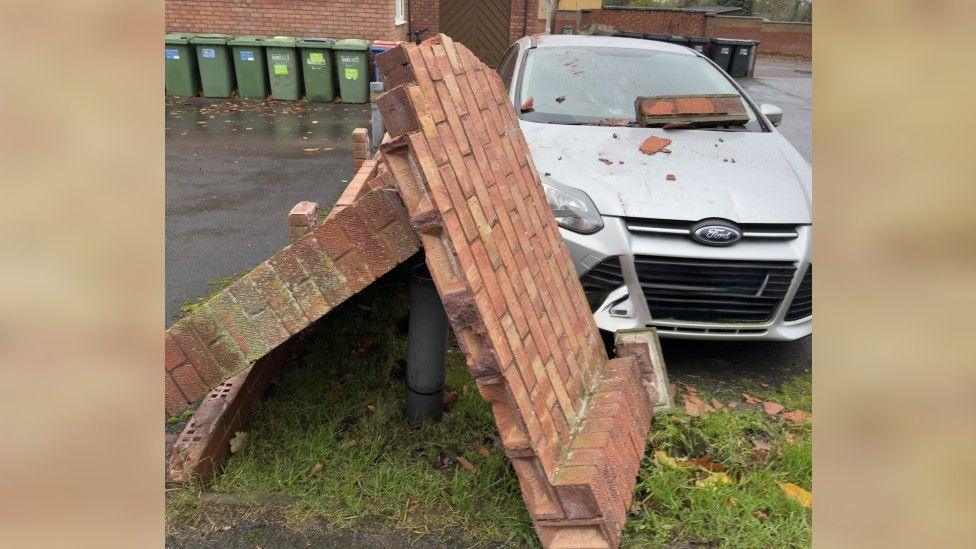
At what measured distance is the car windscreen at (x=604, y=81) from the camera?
4.55 metres

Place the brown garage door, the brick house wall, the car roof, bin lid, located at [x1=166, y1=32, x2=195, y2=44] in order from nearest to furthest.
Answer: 1. the car roof
2. bin lid, located at [x1=166, y1=32, x2=195, y2=44]
3. the brick house wall
4. the brown garage door

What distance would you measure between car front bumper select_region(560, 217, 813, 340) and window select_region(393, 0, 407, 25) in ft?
37.6

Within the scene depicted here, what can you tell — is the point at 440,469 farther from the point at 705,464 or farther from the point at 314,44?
the point at 314,44

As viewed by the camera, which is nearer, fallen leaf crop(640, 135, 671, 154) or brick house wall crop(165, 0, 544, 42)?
fallen leaf crop(640, 135, 671, 154)

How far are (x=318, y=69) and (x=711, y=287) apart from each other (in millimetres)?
10377

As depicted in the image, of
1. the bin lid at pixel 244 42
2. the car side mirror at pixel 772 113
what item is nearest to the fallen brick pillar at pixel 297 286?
the car side mirror at pixel 772 113

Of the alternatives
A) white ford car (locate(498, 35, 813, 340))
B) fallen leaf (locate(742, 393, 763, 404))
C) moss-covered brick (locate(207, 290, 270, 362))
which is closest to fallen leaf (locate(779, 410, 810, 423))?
fallen leaf (locate(742, 393, 763, 404))

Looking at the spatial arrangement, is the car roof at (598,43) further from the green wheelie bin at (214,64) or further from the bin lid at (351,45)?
the green wheelie bin at (214,64)

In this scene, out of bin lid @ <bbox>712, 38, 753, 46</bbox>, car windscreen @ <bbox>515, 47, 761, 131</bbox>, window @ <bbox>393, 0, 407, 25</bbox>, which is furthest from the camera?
bin lid @ <bbox>712, 38, 753, 46</bbox>

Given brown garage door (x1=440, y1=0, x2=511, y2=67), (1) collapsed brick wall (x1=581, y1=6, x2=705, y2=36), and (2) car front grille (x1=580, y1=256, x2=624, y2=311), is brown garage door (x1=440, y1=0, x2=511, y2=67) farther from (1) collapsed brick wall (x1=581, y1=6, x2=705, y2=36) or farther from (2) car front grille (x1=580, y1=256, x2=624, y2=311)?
(2) car front grille (x1=580, y1=256, x2=624, y2=311)

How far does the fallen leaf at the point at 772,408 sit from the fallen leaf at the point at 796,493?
0.64 m

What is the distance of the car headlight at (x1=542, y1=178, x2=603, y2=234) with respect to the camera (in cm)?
351
